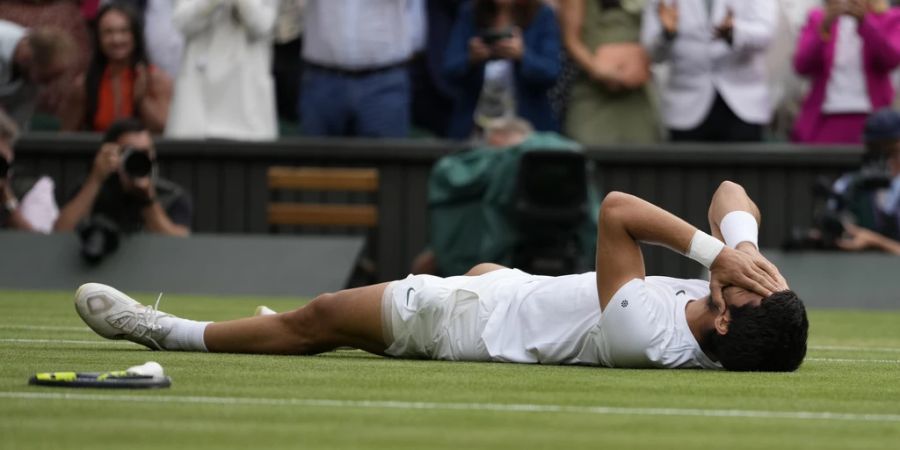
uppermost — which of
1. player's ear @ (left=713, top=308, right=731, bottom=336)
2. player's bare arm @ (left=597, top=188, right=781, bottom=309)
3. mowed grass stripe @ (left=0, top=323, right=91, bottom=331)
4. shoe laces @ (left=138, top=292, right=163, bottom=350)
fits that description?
player's bare arm @ (left=597, top=188, right=781, bottom=309)

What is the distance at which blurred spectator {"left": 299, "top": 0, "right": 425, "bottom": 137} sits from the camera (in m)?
15.7

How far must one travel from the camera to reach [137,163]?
562 inches

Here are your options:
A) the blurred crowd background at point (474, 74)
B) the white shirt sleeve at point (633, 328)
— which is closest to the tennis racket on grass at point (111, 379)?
the white shirt sleeve at point (633, 328)

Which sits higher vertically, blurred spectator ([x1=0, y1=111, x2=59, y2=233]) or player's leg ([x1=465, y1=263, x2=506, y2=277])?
player's leg ([x1=465, y1=263, x2=506, y2=277])

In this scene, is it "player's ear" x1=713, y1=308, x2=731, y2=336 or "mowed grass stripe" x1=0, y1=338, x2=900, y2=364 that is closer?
"player's ear" x1=713, y1=308, x2=731, y2=336

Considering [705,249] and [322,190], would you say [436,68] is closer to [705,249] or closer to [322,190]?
[322,190]

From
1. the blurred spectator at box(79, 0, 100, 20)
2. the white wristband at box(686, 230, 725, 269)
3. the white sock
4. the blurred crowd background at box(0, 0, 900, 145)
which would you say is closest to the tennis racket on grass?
the white sock

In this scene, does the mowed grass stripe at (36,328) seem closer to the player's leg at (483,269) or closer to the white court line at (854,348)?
the player's leg at (483,269)

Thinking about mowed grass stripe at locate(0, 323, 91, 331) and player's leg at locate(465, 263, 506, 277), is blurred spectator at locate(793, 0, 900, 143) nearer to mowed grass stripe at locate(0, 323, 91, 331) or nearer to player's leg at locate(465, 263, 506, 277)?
mowed grass stripe at locate(0, 323, 91, 331)

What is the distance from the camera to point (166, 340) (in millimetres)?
8383

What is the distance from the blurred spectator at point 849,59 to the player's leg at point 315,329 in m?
8.37

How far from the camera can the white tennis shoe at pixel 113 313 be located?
809cm

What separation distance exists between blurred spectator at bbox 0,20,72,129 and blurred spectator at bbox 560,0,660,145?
4189mm

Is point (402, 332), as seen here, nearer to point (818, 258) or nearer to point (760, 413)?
point (760, 413)
